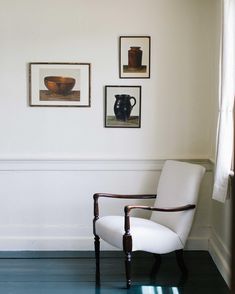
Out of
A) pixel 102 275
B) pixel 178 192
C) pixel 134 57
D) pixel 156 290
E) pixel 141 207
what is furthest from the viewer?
pixel 134 57

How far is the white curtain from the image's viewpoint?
3225mm

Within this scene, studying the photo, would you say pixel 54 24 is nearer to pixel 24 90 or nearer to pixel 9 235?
pixel 24 90

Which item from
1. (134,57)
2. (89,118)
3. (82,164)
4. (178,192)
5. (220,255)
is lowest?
(220,255)

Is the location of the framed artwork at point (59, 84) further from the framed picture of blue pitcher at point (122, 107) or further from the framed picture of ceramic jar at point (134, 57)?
the framed picture of ceramic jar at point (134, 57)

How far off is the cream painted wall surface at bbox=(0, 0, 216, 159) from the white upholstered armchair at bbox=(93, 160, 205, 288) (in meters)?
0.42

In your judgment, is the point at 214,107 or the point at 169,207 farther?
the point at 214,107

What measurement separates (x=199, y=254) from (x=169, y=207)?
2.28 ft

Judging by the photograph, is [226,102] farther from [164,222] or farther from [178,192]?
[164,222]

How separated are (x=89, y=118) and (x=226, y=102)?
133cm

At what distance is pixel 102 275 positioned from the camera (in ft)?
11.7

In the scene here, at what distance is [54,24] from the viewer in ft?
13.1

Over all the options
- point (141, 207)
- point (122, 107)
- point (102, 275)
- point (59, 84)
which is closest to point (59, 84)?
point (59, 84)

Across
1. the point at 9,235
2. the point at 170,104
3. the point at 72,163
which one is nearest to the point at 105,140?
the point at 72,163

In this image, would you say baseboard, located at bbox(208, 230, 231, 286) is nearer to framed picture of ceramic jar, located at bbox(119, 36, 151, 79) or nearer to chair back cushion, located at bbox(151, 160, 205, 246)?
chair back cushion, located at bbox(151, 160, 205, 246)
